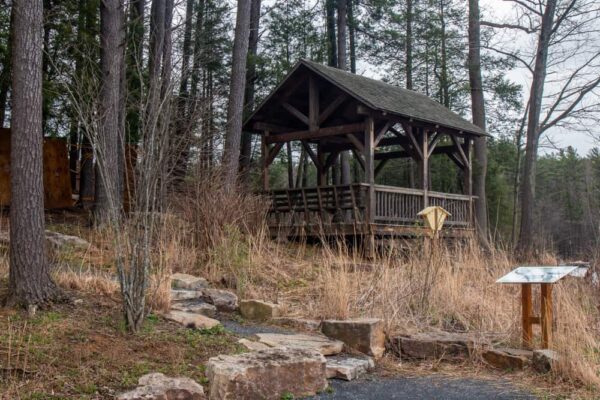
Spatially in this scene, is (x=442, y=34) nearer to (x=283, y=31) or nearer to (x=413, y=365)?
(x=283, y=31)

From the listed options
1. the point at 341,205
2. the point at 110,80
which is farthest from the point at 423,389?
the point at 341,205

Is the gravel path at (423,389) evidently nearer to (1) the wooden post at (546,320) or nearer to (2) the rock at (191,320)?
Result: (1) the wooden post at (546,320)

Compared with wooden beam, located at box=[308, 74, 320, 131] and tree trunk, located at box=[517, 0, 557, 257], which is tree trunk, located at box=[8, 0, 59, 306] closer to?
wooden beam, located at box=[308, 74, 320, 131]

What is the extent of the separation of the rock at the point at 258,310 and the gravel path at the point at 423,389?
1.82 metres

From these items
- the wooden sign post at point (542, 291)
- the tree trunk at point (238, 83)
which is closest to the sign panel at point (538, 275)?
the wooden sign post at point (542, 291)

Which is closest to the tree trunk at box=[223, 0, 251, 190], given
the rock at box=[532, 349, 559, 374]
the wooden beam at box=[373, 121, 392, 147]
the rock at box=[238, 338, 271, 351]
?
the wooden beam at box=[373, 121, 392, 147]

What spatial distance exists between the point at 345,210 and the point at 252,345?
8466mm

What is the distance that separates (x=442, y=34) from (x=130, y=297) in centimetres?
2125

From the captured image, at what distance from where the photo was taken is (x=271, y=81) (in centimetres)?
2184

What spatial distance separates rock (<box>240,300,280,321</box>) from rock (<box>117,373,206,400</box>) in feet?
8.62

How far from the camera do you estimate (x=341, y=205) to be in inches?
503

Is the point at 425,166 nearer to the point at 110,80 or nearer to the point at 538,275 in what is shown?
the point at 110,80

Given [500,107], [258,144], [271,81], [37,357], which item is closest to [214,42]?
[271,81]

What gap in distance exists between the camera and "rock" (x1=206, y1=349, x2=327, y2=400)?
11.9 ft
